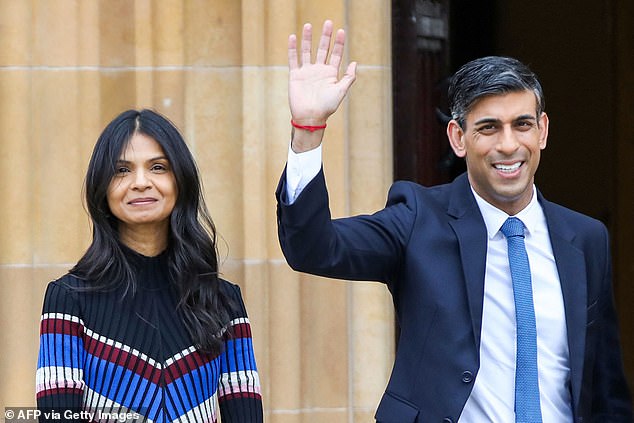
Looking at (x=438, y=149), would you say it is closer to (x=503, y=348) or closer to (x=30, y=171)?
(x=30, y=171)

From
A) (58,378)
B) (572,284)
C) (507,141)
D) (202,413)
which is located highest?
(507,141)

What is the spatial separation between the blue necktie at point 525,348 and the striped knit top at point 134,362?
76 centimetres

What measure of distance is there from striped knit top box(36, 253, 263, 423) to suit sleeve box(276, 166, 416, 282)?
0.47 meters

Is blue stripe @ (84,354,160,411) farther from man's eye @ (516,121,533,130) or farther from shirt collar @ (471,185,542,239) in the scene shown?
man's eye @ (516,121,533,130)

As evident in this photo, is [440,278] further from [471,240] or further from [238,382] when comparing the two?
[238,382]

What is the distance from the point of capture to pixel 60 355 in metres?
3.29

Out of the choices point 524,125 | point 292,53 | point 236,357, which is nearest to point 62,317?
point 236,357

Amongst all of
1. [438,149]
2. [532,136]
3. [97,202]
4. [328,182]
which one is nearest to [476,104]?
[532,136]

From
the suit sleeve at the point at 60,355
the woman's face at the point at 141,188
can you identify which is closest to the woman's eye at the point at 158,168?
the woman's face at the point at 141,188

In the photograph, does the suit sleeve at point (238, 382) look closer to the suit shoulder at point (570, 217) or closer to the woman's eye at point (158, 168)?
the woman's eye at point (158, 168)

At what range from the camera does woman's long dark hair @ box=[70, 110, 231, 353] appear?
3451 mm

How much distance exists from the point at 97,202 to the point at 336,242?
740 millimetres

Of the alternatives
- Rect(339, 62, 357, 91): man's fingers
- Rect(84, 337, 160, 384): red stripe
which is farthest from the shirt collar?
Rect(84, 337, 160, 384): red stripe

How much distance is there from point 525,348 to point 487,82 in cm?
70
